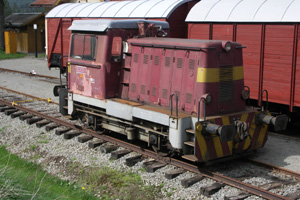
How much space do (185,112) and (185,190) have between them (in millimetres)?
1644

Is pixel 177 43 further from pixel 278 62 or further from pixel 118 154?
pixel 278 62

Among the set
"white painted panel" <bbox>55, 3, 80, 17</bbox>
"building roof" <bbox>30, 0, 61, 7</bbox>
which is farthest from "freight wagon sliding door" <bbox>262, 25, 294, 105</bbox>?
"building roof" <bbox>30, 0, 61, 7</bbox>

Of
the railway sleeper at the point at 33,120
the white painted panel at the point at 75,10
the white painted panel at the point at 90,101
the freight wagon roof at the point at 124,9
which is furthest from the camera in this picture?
the white painted panel at the point at 75,10

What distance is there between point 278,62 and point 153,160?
15.0 feet

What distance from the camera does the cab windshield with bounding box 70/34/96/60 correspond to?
29.3 ft

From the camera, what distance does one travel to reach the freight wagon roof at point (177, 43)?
715 cm

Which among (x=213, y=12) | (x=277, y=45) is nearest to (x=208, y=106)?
(x=277, y=45)

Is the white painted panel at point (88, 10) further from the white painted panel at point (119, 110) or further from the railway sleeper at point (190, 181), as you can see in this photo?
the railway sleeper at point (190, 181)

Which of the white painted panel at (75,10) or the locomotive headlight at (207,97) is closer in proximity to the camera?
the locomotive headlight at (207,97)

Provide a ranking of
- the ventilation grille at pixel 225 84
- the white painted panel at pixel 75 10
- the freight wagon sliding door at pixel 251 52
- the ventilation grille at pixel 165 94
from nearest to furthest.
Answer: the ventilation grille at pixel 225 84
the ventilation grille at pixel 165 94
the freight wagon sliding door at pixel 251 52
the white painted panel at pixel 75 10

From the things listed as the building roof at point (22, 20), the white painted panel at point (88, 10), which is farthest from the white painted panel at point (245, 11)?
the building roof at point (22, 20)

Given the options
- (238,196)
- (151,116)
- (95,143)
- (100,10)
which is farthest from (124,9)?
(238,196)

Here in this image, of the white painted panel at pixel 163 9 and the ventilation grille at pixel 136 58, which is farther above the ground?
the white painted panel at pixel 163 9

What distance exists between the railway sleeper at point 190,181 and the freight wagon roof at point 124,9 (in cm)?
706
